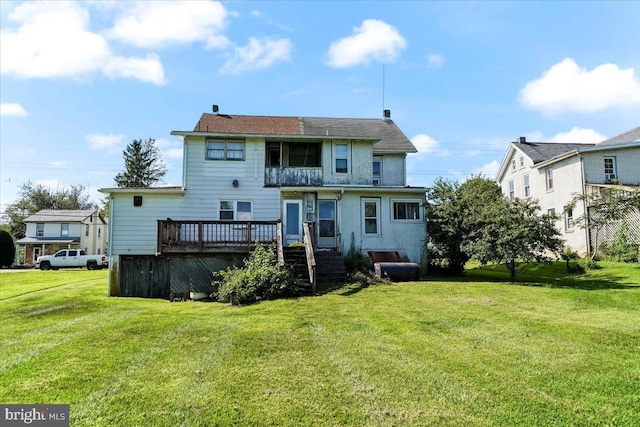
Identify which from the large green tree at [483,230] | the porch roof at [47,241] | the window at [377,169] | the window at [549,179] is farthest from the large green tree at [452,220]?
the porch roof at [47,241]

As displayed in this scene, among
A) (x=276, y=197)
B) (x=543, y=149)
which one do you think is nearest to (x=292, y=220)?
(x=276, y=197)

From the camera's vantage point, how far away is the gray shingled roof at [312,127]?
17.8 m

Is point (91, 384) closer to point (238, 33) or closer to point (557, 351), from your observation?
point (557, 351)

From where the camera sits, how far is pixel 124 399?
13.0ft

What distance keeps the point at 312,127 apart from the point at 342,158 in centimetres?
315

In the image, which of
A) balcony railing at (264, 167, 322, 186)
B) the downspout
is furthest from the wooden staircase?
the downspout

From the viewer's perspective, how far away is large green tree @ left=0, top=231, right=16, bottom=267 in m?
35.1

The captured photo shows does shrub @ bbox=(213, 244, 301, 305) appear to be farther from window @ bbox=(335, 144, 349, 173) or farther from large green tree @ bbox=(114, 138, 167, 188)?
large green tree @ bbox=(114, 138, 167, 188)

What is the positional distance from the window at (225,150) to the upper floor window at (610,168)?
20948 millimetres

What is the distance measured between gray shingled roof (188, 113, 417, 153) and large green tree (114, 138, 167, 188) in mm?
37604

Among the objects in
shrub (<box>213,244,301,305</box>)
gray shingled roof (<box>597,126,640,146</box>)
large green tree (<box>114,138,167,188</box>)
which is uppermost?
large green tree (<box>114,138,167,188</box>)

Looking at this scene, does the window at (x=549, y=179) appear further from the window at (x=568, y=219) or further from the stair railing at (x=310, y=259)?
the stair railing at (x=310, y=259)

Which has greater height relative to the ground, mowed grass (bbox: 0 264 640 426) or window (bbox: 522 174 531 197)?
window (bbox: 522 174 531 197)

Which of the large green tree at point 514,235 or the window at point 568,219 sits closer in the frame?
the large green tree at point 514,235
